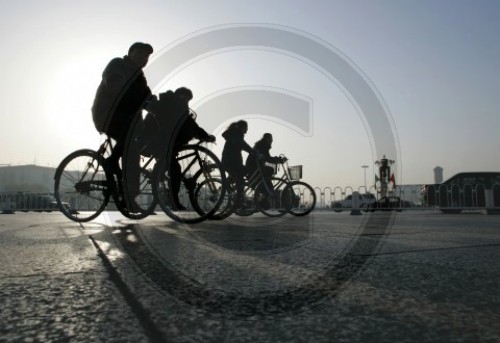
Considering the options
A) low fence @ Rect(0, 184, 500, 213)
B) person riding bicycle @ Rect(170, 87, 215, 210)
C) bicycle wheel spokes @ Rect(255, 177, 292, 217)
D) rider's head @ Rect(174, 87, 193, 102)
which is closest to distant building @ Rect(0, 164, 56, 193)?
low fence @ Rect(0, 184, 500, 213)

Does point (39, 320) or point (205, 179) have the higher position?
point (205, 179)

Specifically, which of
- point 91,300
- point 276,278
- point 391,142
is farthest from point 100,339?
point 391,142

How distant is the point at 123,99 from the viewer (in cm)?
574

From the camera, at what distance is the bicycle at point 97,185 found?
20.2ft

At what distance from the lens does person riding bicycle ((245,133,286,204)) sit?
10.2 metres

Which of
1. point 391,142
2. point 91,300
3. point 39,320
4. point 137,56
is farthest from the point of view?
point 137,56

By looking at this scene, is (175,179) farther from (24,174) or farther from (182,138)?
(24,174)

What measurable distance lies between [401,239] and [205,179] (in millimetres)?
3214

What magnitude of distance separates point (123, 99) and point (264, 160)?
503cm

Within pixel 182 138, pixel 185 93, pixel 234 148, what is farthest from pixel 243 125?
pixel 182 138

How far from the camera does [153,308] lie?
4.90ft

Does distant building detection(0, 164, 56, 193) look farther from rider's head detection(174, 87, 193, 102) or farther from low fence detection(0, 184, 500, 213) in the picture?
rider's head detection(174, 87, 193, 102)

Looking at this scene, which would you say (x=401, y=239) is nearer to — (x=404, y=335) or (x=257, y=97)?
(x=404, y=335)

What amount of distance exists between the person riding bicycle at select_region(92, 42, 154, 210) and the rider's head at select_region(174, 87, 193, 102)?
0.60 m
